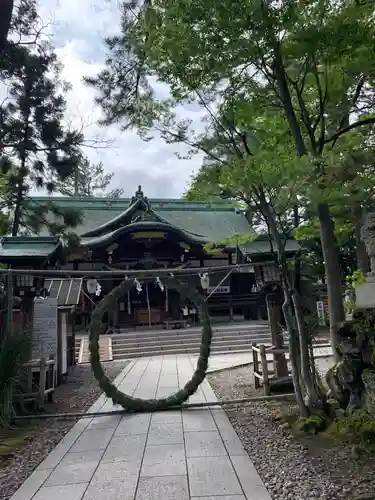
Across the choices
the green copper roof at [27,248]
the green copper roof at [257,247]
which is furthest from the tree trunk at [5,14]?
the green copper roof at [257,247]

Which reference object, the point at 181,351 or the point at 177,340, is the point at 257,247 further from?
the point at 177,340

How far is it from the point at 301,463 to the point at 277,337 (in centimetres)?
400

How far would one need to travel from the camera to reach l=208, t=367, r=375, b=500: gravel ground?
3453 mm

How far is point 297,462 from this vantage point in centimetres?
414

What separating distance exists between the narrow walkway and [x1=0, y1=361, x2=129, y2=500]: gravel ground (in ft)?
0.42

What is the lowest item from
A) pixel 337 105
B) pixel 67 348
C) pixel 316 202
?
pixel 67 348

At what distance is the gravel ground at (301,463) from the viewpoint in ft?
11.3

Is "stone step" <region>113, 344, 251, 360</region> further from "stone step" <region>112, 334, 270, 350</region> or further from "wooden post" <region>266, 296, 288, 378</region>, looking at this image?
"wooden post" <region>266, 296, 288, 378</region>

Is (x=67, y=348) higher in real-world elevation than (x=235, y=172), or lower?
lower

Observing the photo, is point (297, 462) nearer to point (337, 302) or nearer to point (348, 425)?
point (348, 425)

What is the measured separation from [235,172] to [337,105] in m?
2.11

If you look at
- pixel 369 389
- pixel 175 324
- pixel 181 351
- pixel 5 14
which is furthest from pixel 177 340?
pixel 5 14

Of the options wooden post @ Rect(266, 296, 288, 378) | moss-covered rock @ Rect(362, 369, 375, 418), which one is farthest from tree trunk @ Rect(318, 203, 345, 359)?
wooden post @ Rect(266, 296, 288, 378)

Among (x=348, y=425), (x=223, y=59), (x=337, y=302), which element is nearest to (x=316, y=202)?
(x=337, y=302)
